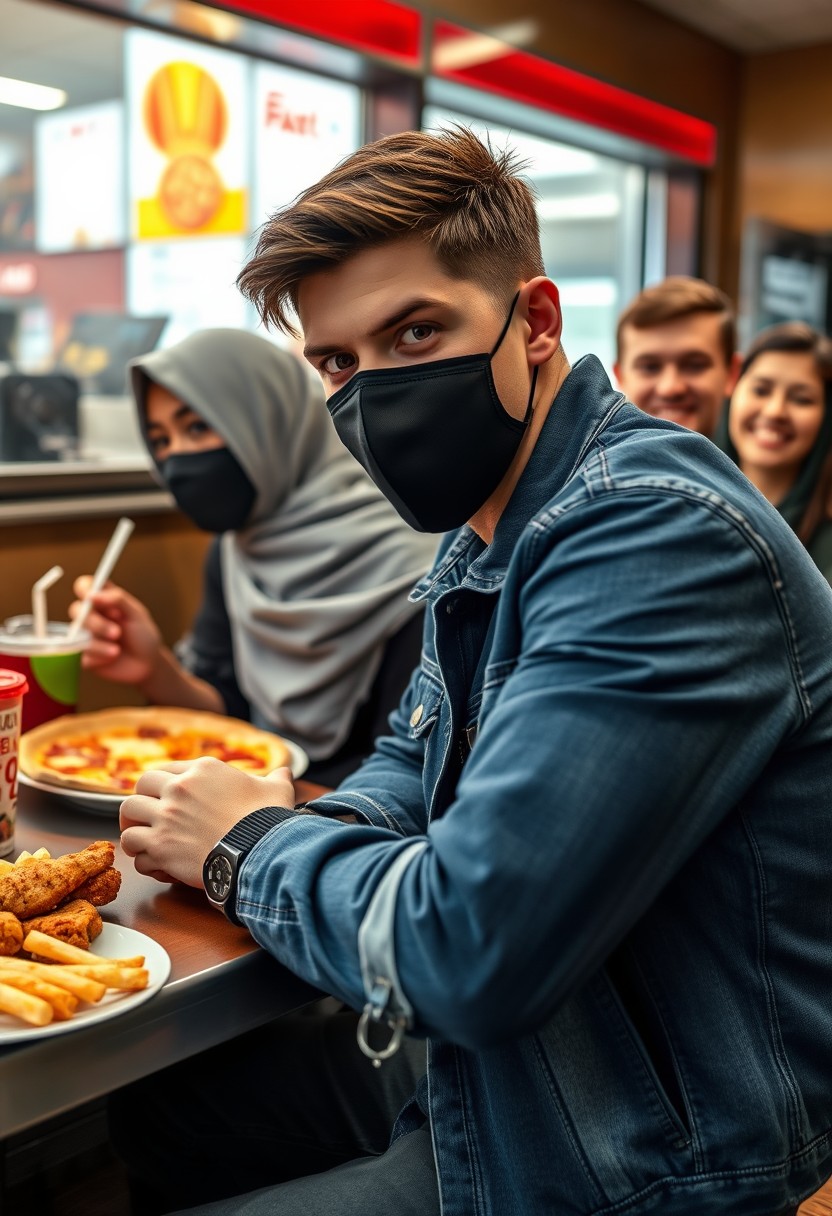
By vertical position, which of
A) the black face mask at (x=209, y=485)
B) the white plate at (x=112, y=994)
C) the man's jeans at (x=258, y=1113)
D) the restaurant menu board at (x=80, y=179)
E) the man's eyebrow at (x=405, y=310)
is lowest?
the man's jeans at (x=258, y=1113)

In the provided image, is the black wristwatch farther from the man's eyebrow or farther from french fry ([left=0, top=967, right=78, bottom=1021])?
the man's eyebrow

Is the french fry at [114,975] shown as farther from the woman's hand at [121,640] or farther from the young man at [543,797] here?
the woman's hand at [121,640]

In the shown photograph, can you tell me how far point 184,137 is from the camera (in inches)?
124

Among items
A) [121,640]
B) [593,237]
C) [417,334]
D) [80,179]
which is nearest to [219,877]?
[417,334]

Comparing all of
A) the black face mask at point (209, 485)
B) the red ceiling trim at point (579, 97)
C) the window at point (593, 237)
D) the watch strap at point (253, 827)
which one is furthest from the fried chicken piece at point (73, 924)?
the window at point (593, 237)

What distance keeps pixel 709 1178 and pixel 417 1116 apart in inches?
12.3

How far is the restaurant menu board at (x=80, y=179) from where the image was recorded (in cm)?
296

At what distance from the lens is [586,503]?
882mm

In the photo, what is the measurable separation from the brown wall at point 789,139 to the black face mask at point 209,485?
423 cm

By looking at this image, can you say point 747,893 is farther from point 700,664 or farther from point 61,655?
point 61,655

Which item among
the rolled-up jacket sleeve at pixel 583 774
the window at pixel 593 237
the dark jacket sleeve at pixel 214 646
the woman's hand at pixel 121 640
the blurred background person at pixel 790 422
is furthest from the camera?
the window at pixel 593 237

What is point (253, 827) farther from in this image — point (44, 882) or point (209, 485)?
point (209, 485)

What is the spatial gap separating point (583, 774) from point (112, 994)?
0.44 m

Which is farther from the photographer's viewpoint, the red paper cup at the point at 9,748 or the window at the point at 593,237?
the window at the point at 593,237
